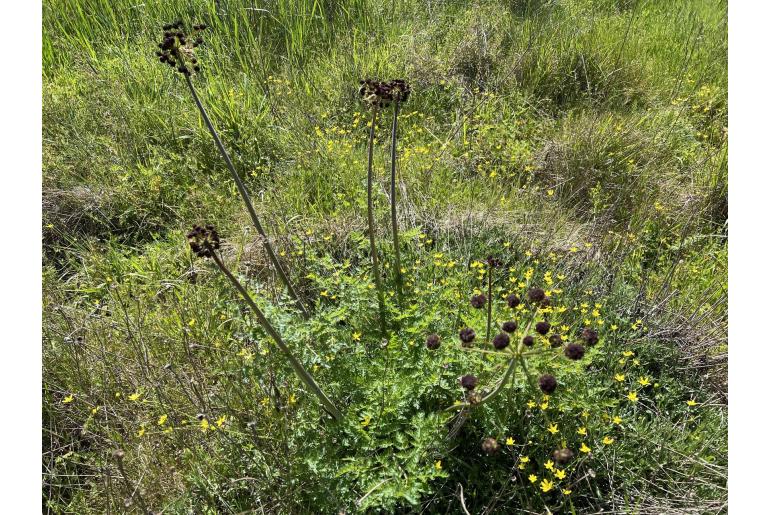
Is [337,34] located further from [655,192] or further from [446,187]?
[655,192]

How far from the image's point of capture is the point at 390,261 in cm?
298

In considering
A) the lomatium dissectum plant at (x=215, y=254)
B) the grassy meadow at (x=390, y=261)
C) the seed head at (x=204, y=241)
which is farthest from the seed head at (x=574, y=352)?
the seed head at (x=204, y=241)

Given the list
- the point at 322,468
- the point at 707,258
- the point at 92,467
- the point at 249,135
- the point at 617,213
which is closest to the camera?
the point at 322,468

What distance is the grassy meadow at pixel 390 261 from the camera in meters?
2.18

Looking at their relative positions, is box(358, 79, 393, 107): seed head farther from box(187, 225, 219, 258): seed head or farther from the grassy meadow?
box(187, 225, 219, 258): seed head

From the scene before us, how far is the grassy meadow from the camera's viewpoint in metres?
2.18

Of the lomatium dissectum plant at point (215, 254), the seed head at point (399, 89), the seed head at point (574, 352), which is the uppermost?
the seed head at point (399, 89)

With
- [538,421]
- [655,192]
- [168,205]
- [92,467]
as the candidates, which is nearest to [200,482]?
[92,467]

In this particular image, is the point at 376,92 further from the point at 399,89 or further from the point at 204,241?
the point at 204,241

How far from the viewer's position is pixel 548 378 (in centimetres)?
156

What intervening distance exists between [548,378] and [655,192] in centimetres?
259

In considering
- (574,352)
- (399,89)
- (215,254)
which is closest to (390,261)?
(399,89)

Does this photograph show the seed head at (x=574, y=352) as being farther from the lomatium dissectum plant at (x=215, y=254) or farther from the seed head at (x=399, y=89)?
the seed head at (x=399, y=89)

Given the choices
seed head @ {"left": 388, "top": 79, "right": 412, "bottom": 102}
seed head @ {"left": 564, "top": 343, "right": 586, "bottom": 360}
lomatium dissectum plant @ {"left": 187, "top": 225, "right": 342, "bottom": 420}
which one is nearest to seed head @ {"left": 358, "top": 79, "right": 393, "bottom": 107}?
seed head @ {"left": 388, "top": 79, "right": 412, "bottom": 102}
